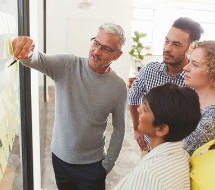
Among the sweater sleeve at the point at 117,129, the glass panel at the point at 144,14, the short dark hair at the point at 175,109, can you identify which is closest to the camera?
the short dark hair at the point at 175,109

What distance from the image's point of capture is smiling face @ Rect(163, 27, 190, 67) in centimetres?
179

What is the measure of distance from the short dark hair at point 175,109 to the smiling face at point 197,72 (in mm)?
373

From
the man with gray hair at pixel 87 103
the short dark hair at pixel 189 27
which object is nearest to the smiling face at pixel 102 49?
the man with gray hair at pixel 87 103

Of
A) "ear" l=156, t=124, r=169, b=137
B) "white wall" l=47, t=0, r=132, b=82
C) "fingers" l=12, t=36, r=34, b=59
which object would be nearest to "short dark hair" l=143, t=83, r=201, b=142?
"ear" l=156, t=124, r=169, b=137

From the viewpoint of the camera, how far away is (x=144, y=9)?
10.2m

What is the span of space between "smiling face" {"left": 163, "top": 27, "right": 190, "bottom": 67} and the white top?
0.98m

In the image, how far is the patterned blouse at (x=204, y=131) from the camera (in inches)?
44.1

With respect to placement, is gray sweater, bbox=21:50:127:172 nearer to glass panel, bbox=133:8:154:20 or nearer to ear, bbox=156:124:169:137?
ear, bbox=156:124:169:137

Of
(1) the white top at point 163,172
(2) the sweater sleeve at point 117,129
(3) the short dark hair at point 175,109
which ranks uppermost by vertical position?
(3) the short dark hair at point 175,109

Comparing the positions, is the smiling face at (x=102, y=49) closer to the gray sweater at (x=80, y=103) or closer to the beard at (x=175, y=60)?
the gray sweater at (x=80, y=103)

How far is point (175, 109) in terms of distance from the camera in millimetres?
944

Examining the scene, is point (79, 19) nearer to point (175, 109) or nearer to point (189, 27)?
point (189, 27)

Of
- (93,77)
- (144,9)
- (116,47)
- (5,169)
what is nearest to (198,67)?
(116,47)

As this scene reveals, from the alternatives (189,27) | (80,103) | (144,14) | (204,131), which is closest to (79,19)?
(144,14)
